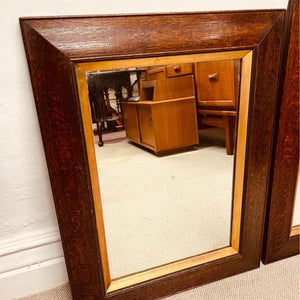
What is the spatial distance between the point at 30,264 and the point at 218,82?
890mm

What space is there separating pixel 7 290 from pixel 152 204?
2.01 ft

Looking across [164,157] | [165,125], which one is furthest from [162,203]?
[165,125]

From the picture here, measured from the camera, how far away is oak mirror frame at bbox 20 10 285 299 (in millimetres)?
516

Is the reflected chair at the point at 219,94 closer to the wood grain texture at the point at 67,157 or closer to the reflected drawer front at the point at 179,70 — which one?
the reflected drawer front at the point at 179,70

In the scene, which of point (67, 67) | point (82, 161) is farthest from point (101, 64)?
point (82, 161)

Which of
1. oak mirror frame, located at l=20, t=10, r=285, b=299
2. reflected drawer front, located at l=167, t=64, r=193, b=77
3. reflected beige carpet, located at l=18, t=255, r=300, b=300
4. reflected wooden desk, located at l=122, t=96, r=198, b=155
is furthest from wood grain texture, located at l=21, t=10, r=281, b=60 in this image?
reflected beige carpet, located at l=18, t=255, r=300, b=300

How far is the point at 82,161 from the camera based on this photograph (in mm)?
584

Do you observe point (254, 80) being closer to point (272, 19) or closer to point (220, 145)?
point (272, 19)

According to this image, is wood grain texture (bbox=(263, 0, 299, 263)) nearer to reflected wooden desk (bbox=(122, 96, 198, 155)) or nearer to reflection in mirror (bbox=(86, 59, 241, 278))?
reflection in mirror (bbox=(86, 59, 241, 278))

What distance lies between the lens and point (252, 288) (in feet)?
2.49

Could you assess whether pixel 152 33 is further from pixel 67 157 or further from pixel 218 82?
pixel 218 82

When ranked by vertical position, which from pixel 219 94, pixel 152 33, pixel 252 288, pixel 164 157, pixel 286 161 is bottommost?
pixel 252 288

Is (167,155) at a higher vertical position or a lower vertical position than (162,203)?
higher

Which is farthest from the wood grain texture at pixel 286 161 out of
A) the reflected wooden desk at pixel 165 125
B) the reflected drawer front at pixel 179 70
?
the reflected wooden desk at pixel 165 125
